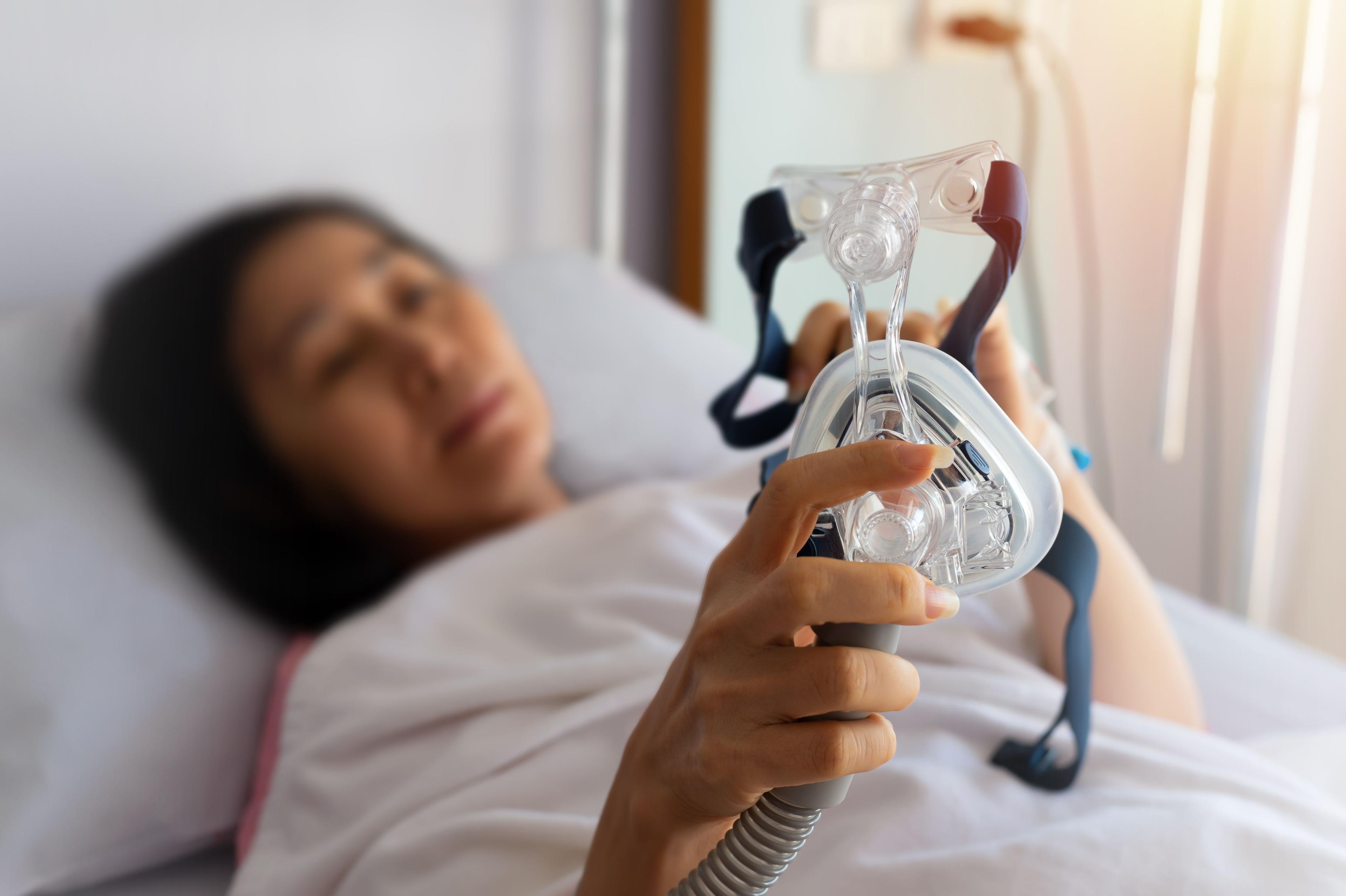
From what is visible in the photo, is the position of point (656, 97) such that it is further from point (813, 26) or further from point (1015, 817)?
point (1015, 817)

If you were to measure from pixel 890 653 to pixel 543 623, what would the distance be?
19.3 inches

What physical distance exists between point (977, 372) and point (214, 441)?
2.94 feet

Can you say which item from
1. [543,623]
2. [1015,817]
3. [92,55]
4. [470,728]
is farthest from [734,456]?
[92,55]

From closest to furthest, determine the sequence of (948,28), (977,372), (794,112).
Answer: (977,372) < (948,28) < (794,112)

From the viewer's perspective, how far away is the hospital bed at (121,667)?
789 millimetres

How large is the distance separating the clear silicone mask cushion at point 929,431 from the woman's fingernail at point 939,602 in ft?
0.06

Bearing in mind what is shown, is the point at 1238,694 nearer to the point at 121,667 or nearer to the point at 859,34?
the point at 121,667

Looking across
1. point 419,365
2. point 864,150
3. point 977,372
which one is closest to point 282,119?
point 419,365

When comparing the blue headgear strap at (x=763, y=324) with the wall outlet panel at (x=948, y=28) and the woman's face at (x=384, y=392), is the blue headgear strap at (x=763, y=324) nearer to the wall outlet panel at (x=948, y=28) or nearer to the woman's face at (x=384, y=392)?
the woman's face at (x=384, y=392)

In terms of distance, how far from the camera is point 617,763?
2.06 ft

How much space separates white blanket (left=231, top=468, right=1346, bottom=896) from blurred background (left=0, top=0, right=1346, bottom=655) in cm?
35

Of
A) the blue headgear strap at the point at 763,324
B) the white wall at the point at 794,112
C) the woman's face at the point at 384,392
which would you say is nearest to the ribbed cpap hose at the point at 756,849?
the blue headgear strap at the point at 763,324

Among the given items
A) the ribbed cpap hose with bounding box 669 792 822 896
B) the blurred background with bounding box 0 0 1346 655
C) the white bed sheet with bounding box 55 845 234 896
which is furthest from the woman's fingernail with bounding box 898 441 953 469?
the white bed sheet with bounding box 55 845 234 896

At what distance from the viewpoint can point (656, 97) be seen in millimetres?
1753
